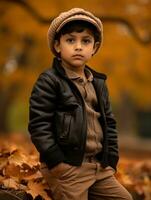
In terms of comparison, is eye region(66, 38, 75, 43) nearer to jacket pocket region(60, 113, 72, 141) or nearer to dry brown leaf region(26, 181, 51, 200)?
jacket pocket region(60, 113, 72, 141)

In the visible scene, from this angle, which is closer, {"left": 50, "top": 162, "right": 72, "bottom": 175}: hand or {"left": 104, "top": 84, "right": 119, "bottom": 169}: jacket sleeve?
{"left": 50, "top": 162, "right": 72, "bottom": 175}: hand

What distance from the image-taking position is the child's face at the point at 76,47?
3574 millimetres

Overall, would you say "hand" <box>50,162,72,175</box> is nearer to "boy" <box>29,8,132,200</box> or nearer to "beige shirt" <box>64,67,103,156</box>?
"boy" <box>29,8,132,200</box>

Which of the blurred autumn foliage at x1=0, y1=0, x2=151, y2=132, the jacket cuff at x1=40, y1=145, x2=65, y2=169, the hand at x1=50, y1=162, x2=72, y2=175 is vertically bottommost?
the hand at x1=50, y1=162, x2=72, y2=175

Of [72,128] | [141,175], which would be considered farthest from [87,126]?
[141,175]

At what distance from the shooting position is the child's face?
11.7 ft

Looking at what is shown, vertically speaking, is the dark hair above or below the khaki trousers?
above

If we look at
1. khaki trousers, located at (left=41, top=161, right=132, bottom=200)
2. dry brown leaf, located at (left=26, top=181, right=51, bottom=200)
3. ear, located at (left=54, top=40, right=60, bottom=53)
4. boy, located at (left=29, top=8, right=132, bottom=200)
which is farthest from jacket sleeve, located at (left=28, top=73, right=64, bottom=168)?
dry brown leaf, located at (left=26, top=181, right=51, bottom=200)

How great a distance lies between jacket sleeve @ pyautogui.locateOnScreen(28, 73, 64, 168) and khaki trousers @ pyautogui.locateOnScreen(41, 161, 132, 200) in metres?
0.11

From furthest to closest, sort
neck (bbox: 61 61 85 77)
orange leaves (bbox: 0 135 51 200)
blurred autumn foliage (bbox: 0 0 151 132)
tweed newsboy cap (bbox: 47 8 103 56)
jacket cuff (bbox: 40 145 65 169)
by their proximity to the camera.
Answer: blurred autumn foliage (bbox: 0 0 151 132) → orange leaves (bbox: 0 135 51 200) → neck (bbox: 61 61 85 77) → tweed newsboy cap (bbox: 47 8 103 56) → jacket cuff (bbox: 40 145 65 169)

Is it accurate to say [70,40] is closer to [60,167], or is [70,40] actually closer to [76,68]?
[76,68]

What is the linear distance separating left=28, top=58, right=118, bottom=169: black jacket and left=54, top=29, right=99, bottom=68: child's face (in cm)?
11

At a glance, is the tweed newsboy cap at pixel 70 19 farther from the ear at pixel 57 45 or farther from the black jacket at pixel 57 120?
the black jacket at pixel 57 120

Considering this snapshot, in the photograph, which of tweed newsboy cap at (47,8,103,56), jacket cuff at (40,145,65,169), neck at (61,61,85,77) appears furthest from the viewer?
neck at (61,61,85,77)
